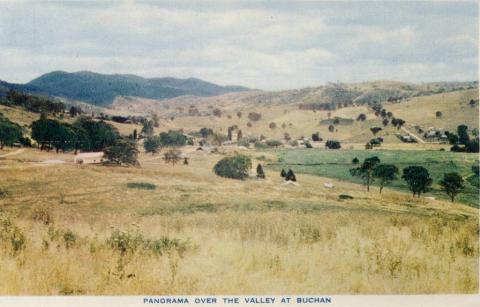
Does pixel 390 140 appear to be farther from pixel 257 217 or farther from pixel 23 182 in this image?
→ pixel 23 182

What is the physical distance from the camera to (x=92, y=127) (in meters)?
14.0

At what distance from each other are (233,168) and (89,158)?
4843 mm

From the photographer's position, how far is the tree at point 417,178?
13.1 meters

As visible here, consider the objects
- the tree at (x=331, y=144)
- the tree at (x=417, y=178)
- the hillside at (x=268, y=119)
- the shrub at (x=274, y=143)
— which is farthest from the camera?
the tree at (x=331, y=144)

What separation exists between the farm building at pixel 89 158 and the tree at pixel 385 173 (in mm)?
9365

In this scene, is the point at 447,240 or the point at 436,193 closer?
the point at 447,240

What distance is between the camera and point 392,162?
542 inches

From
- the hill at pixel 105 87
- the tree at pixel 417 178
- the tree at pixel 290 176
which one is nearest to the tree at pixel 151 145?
the hill at pixel 105 87

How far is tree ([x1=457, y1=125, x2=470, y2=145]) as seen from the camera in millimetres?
12677

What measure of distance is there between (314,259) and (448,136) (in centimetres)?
844

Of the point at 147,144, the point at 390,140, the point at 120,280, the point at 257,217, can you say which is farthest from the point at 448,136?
the point at 120,280

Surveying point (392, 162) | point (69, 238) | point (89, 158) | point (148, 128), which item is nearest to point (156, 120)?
point (148, 128)

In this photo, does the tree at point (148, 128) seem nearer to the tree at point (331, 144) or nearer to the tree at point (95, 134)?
the tree at point (95, 134)

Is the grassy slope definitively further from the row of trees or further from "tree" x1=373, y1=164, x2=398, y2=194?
the row of trees
